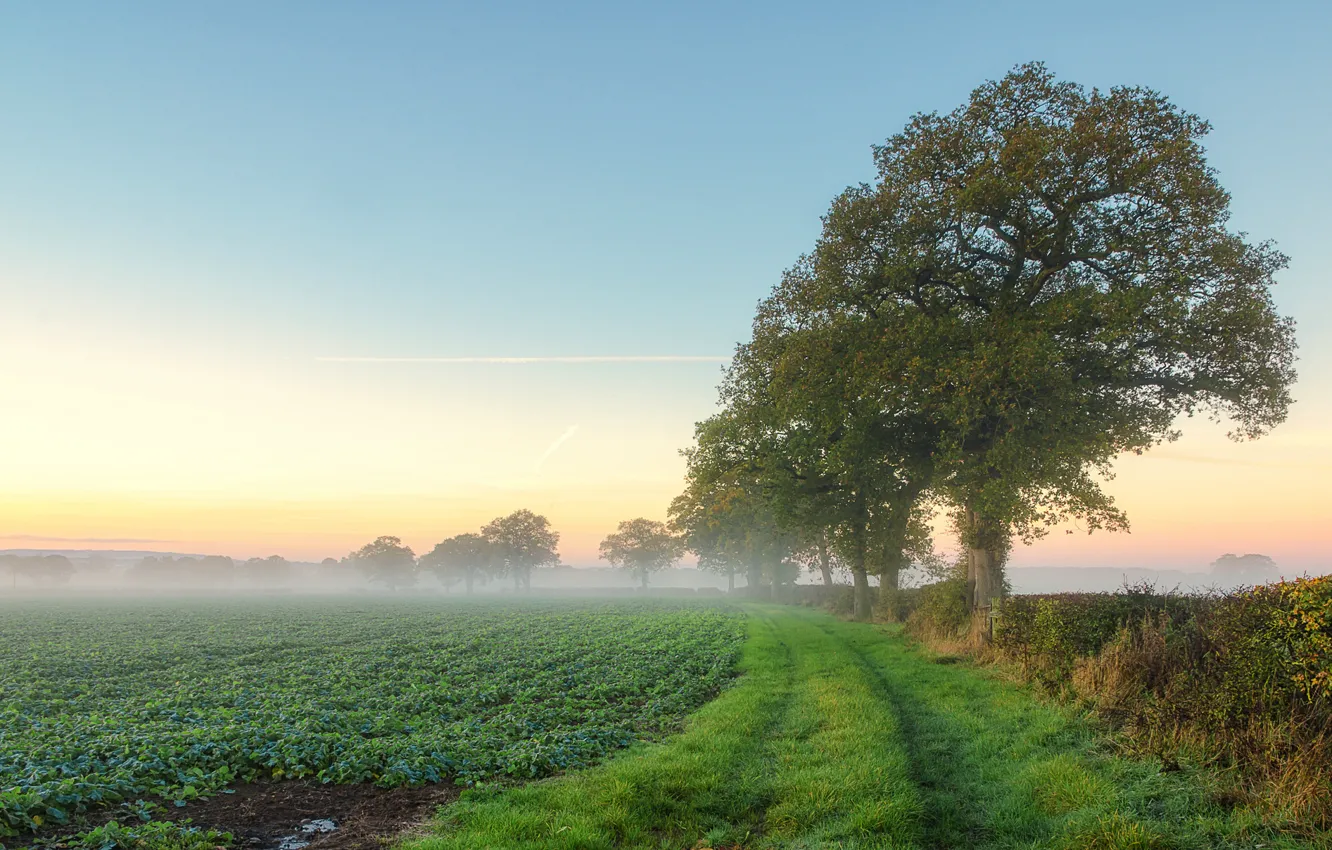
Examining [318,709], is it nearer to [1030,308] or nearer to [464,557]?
[1030,308]

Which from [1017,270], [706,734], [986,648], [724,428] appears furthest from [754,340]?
[706,734]

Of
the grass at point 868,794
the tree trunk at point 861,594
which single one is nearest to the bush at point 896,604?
the tree trunk at point 861,594

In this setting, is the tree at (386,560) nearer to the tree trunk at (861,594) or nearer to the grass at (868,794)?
Result: the tree trunk at (861,594)

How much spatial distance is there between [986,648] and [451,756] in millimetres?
16637

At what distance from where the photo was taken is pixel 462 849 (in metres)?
7.61

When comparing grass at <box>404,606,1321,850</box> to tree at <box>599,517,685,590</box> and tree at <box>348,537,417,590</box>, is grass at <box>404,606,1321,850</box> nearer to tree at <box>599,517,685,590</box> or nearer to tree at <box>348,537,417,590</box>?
tree at <box>599,517,685,590</box>

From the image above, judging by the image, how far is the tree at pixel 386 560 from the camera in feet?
611

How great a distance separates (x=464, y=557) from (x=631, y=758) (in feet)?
518

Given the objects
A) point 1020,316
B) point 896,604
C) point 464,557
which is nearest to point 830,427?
point 1020,316

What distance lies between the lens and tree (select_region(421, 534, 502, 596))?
156m

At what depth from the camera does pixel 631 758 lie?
11570mm

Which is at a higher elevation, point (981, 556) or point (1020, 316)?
point (1020, 316)

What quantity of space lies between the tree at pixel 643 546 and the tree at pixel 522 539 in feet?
48.5

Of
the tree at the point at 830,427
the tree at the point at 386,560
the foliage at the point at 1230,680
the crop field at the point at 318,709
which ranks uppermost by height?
the tree at the point at 830,427
